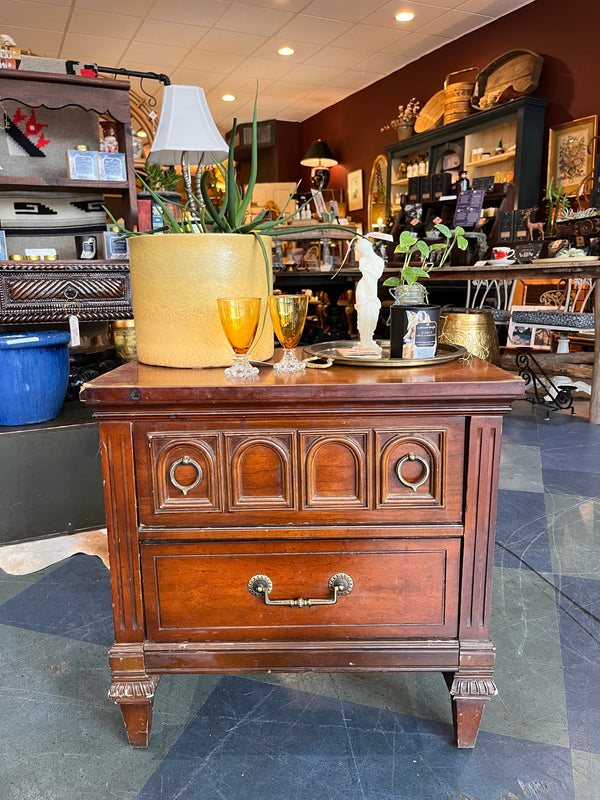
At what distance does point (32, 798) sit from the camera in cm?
99

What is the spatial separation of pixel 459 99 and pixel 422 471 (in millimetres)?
5577

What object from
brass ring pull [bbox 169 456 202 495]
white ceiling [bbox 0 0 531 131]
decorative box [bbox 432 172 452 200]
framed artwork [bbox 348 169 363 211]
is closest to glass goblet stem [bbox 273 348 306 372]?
brass ring pull [bbox 169 456 202 495]

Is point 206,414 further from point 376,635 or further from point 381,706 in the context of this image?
point 381,706

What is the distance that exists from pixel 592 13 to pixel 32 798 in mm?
5607

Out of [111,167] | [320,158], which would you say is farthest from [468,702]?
[320,158]

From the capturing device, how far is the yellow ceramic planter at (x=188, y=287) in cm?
111

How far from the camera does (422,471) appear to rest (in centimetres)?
101

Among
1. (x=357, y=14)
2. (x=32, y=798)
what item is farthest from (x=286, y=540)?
(x=357, y=14)

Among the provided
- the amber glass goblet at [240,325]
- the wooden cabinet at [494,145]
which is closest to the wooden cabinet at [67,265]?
the amber glass goblet at [240,325]

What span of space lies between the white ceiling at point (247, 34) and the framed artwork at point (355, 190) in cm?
111

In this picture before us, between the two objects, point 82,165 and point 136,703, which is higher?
point 82,165

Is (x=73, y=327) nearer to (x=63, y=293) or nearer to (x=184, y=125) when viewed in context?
(x=63, y=293)

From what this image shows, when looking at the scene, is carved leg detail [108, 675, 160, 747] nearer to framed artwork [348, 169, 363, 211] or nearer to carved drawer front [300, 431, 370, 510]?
carved drawer front [300, 431, 370, 510]

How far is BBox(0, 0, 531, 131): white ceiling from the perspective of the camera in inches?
201
